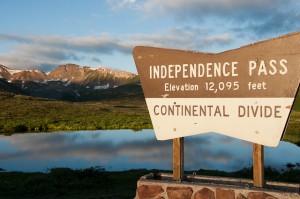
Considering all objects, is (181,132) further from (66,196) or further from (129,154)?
(129,154)

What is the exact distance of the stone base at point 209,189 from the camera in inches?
279

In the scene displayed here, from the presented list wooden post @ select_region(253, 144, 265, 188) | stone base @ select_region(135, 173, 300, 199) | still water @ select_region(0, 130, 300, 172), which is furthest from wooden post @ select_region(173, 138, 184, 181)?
still water @ select_region(0, 130, 300, 172)

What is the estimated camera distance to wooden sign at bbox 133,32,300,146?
7043 millimetres

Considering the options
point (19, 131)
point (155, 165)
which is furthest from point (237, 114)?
point (19, 131)

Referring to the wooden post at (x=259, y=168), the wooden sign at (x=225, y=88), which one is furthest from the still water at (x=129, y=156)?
the wooden post at (x=259, y=168)

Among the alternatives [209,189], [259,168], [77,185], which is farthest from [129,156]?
[259,168]

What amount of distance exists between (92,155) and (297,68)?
2760 cm

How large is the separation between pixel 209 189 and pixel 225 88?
208 cm

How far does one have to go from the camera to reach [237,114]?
755 centimetres

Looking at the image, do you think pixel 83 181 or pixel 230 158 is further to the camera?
pixel 230 158

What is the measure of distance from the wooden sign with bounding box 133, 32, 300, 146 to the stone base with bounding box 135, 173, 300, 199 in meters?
0.96

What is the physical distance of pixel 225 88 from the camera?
7.70 meters

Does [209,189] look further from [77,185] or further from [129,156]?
[129,156]

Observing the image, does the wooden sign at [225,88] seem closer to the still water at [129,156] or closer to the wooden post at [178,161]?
the wooden post at [178,161]
